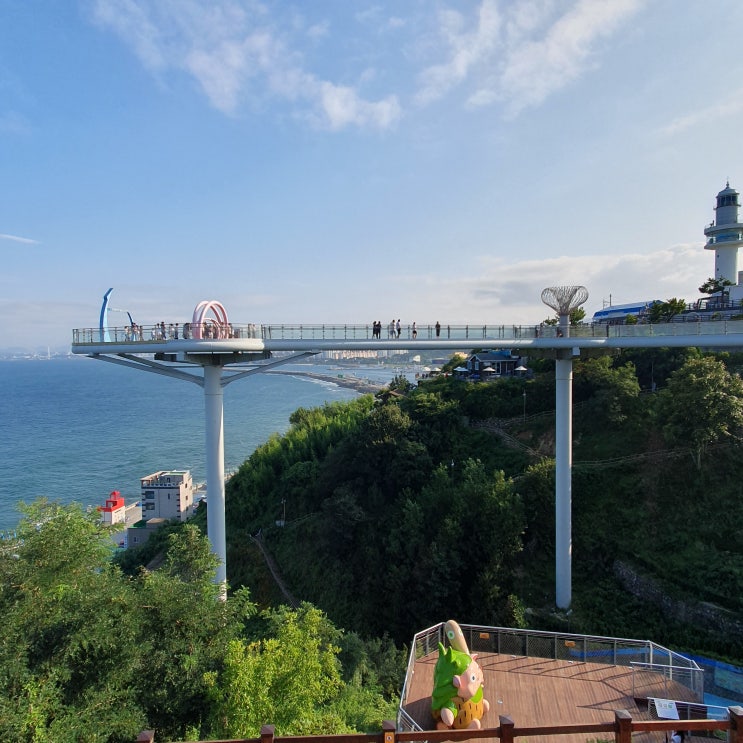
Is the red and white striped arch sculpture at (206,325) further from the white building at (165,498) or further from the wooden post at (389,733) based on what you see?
the white building at (165,498)

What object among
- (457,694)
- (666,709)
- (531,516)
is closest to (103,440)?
(531,516)

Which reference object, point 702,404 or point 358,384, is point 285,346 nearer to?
point 702,404

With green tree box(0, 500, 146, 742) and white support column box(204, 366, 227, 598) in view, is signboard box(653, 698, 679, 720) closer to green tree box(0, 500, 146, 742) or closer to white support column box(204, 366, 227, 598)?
green tree box(0, 500, 146, 742)

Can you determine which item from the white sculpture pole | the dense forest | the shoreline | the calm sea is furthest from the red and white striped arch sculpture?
the shoreline

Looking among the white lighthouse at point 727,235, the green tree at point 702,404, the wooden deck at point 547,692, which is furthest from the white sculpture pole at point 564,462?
the white lighthouse at point 727,235

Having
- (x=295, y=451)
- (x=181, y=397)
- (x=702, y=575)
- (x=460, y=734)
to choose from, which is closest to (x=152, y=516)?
(x=295, y=451)

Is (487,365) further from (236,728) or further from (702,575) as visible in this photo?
(236,728)
